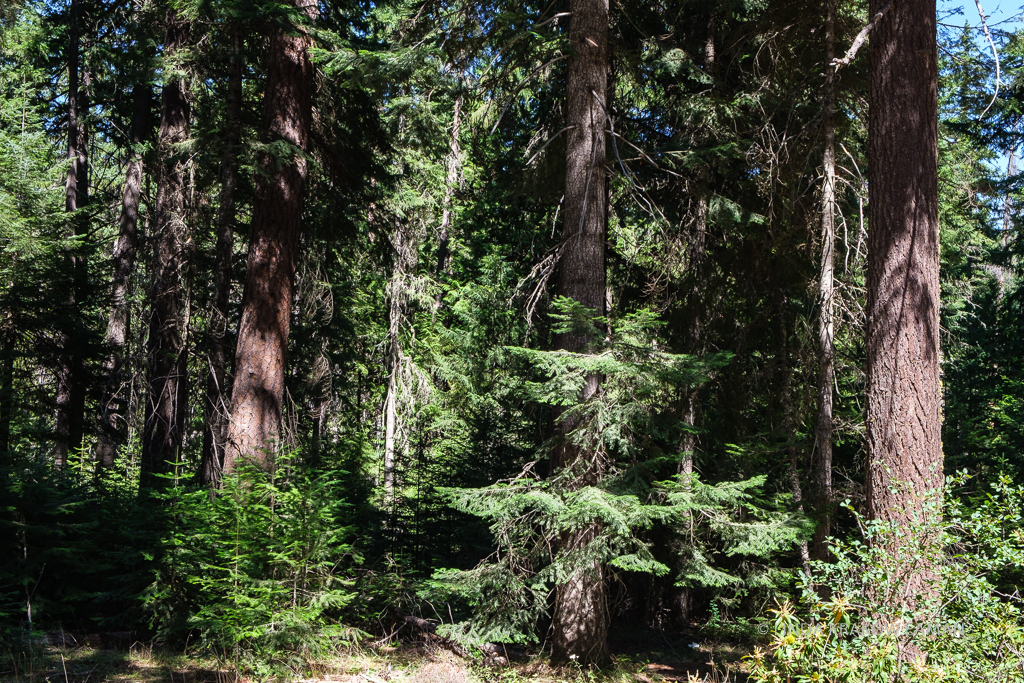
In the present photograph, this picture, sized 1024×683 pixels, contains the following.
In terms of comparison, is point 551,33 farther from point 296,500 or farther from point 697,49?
point 296,500

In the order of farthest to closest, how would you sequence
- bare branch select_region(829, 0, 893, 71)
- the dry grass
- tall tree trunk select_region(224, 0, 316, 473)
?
1. tall tree trunk select_region(224, 0, 316, 473)
2. bare branch select_region(829, 0, 893, 71)
3. the dry grass

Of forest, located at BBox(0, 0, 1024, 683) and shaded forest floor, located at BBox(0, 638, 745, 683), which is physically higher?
forest, located at BBox(0, 0, 1024, 683)

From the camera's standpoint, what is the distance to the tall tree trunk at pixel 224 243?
8891 mm

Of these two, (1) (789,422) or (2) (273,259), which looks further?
(1) (789,422)

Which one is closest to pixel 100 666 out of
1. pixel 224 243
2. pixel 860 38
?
pixel 224 243

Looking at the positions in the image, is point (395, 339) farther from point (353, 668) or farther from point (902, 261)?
point (902, 261)

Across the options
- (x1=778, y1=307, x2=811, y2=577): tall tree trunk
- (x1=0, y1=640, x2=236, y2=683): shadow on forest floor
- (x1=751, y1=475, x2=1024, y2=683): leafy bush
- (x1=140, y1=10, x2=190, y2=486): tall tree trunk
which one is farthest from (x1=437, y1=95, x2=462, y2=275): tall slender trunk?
(x1=751, y1=475, x2=1024, y2=683): leafy bush

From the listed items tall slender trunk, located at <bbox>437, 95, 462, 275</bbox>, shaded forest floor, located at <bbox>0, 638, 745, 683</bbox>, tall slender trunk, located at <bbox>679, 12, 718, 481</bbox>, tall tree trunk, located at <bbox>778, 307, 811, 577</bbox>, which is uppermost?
tall slender trunk, located at <bbox>437, 95, 462, 275</bbox>

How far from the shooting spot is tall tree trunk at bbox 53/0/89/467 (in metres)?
12.7

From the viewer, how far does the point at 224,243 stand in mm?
9539

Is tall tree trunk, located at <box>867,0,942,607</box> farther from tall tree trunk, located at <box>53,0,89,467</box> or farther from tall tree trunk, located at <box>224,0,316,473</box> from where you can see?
tall tree trunk, located at <box>53,0,89,467</box>

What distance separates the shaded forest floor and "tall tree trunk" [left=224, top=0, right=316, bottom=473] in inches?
92.6

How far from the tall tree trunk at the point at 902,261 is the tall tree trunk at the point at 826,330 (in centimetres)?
107

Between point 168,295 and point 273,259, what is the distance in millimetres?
3389
